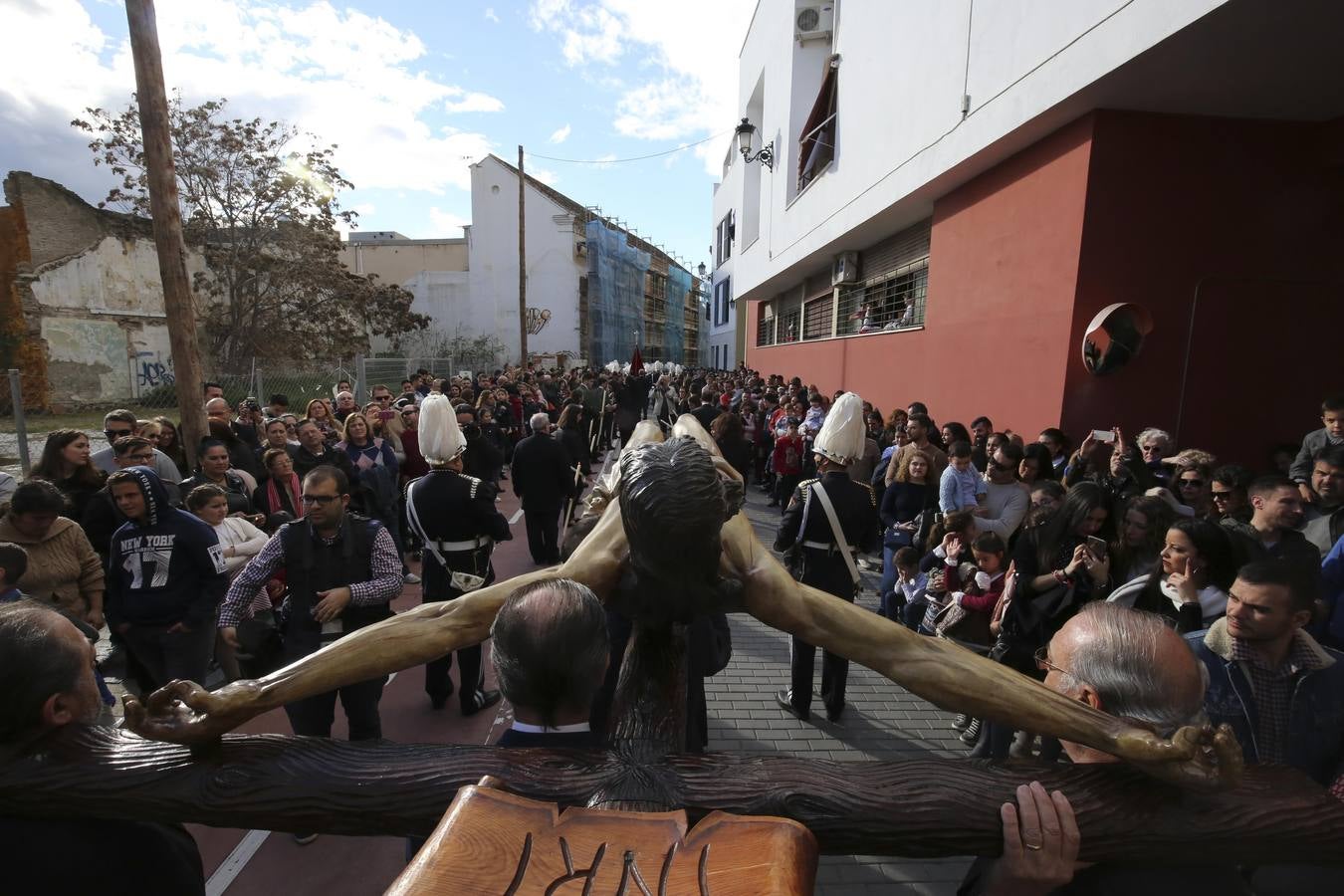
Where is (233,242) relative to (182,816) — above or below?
above

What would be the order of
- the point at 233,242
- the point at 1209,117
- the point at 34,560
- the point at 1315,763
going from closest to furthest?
the point at 1315,763 < the point at 34,560 < the point at 1209,117 < the point at 233,242

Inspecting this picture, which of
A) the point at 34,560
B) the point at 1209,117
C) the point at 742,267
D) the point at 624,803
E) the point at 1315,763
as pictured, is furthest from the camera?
the point at 742,267

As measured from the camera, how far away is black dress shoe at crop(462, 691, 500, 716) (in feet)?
13.6

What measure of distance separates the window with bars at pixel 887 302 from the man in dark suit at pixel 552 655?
8.86m

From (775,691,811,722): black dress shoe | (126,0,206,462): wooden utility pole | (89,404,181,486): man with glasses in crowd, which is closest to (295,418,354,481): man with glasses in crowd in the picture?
→ (89,404,181,486): man with glasses in crowd

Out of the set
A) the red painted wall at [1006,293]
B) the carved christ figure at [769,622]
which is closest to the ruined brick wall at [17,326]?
the red painted wall at [1006,293]

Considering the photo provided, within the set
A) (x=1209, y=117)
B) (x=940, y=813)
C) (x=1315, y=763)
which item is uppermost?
(x=1209, y=117)

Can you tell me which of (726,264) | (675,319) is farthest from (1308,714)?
(675,319)

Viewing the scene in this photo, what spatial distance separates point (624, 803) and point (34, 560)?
3.85 m

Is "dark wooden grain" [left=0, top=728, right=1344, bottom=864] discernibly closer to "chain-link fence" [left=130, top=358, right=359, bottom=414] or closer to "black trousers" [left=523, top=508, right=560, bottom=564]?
"black trousers" [left=523, top=508, right=560, bottom=564]

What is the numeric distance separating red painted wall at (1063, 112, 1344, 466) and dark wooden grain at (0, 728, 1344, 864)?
543 centimetres

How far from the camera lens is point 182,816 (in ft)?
3.67

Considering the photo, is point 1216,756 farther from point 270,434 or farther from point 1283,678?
point 270,434

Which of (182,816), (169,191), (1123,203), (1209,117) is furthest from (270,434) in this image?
(1209,117)
